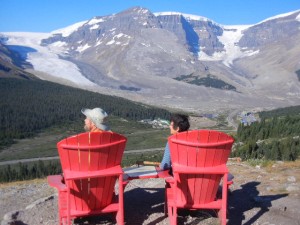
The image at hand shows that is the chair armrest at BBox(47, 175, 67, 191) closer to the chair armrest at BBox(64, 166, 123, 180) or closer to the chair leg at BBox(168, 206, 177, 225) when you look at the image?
the chair armrest at BBox(64, 166, 123, 180)

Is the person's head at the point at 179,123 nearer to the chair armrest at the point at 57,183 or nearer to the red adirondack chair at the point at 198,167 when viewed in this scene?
the red adirondack chair at the point at 198,167

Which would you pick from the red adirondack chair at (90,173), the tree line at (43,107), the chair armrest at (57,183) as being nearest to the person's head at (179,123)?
the red adirondack chair at (90,173)

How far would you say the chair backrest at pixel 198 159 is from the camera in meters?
6.88

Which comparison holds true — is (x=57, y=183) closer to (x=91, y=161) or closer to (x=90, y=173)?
(x=90, y=173)

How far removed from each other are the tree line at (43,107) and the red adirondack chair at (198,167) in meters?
95.9

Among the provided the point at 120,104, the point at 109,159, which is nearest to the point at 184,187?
the point at 109,159

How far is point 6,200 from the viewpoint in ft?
39.7

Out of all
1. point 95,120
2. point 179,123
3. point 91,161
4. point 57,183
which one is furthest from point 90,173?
point 179,123

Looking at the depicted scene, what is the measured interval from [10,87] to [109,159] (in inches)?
6826

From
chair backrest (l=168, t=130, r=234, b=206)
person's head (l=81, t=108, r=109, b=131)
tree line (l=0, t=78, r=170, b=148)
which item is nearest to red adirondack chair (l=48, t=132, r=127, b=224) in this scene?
person's head (l=81, t=108, r=109, b=131)

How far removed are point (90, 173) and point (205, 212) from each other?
263cm

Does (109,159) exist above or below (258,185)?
above

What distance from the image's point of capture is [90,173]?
6918 mm

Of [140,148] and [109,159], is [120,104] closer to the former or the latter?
[140,148]
